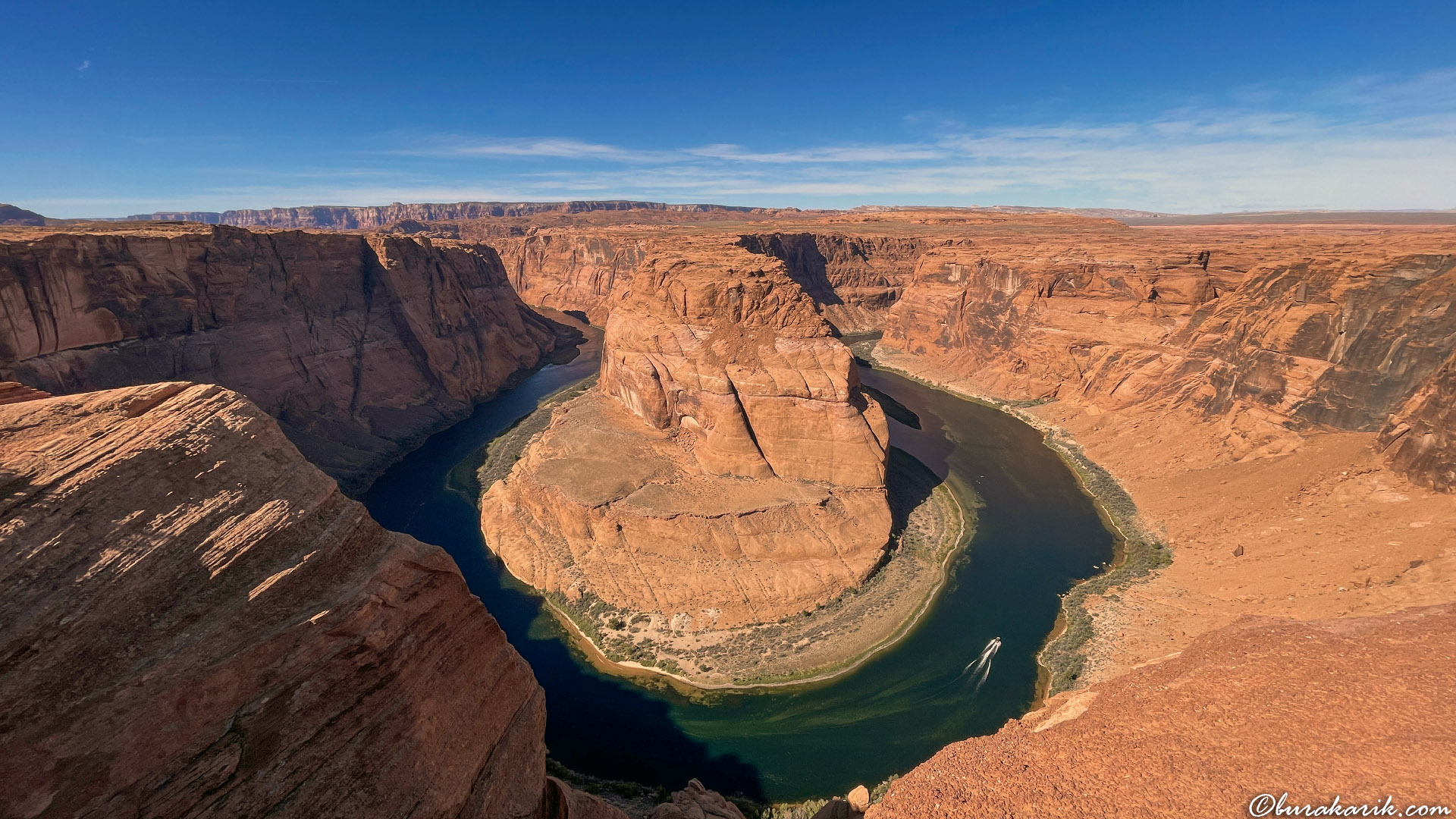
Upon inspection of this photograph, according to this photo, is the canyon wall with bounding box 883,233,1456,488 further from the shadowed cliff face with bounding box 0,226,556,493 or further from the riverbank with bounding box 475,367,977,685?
the shadowed cliff face with bounding box 0,226,556,493

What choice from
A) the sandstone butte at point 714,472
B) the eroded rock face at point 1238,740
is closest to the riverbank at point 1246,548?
the eroded rock face at point 1238,740

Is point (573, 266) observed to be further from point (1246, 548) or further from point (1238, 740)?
point (1238, 740)

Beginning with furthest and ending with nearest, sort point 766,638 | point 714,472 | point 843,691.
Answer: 1. point 714,472
2. point 766,638
3. point 843,691

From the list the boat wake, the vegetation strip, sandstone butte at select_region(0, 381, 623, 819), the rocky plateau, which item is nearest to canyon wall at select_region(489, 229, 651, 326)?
the rocky plateau

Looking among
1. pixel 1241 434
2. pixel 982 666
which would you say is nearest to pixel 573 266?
pixel 1241 434

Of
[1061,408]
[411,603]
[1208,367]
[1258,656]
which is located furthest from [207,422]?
[1061,408]

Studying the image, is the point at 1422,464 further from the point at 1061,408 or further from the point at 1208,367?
the point at 1061,408

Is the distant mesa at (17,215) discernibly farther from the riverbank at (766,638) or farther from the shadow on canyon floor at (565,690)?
the riverbank at (766,638)
